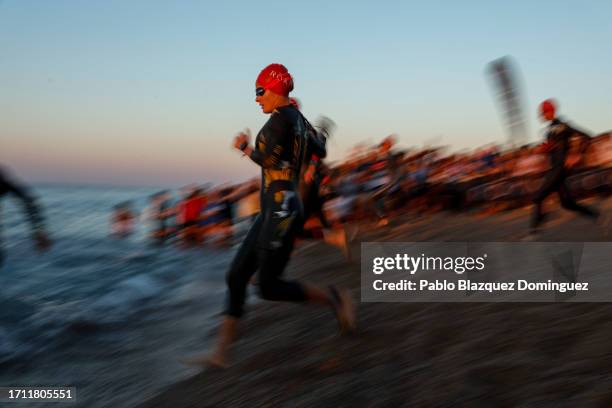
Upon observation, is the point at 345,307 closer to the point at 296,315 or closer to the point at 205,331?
the point at 296,315

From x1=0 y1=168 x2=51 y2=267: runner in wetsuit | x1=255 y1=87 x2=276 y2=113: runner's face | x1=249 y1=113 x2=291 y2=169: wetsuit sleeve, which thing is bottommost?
x1=0 y1=168 x2=51 y2=267: runner in wetsuit

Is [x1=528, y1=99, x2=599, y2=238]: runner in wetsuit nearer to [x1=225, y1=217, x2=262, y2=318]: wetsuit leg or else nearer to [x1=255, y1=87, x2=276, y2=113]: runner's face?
[x1=255, y1=87, x2=276, y2=113]: runner's face

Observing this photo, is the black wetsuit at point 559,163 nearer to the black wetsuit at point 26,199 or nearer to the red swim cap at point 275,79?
the red swim cap at point 275,79

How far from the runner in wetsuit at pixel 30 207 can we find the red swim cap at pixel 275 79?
1.56 metres

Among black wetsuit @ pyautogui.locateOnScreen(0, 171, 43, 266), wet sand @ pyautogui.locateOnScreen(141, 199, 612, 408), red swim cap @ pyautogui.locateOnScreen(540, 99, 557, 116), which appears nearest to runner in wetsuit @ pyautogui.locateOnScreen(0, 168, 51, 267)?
black wetsuit @ pyautogui.locateOnScreen(0, 171, 43, 266)

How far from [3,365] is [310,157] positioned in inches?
125

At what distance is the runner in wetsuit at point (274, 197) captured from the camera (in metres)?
3.93

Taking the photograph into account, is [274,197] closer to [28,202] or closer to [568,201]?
[28,202]

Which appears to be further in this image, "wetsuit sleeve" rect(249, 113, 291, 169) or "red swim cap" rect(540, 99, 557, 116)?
"red swim cap" rect(540, 99, 557, 116)

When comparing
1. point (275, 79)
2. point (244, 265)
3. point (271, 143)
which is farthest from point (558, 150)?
point (244, 265)

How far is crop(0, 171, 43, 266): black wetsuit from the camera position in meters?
4.12

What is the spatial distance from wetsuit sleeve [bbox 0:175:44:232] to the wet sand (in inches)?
50.3

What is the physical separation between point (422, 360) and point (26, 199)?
2503 millimetres

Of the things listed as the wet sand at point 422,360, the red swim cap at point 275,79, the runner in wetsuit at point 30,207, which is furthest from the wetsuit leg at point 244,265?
the runner in wetsuit at point 30,207
